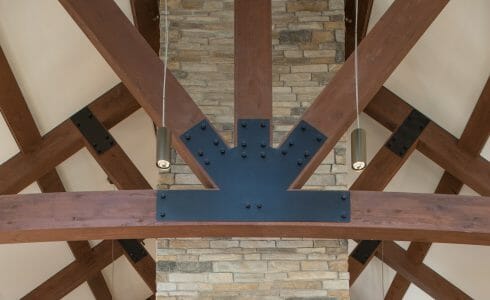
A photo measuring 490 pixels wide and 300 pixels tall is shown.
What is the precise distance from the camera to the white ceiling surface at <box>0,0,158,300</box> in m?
5.78

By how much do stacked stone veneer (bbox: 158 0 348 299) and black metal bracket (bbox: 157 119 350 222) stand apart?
1.18m

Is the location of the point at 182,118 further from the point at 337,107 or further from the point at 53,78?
the point at 53,78

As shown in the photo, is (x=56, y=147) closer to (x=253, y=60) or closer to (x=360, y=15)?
(x=360, y=15)

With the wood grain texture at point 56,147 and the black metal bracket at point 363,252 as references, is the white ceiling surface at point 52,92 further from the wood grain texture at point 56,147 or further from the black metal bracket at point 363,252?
the black metal bracket at point 363,252

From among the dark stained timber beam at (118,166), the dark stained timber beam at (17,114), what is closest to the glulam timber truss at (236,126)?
the dark stained timber beam at (17,114)

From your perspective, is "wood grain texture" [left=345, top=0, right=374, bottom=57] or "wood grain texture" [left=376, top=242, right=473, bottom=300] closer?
"wood grain texture" [left=345, top=0, right=374, bottom=57]

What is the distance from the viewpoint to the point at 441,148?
21.2ft

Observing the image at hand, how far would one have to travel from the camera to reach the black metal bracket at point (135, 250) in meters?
7.75

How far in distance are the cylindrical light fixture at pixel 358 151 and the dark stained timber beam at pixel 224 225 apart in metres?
0.23

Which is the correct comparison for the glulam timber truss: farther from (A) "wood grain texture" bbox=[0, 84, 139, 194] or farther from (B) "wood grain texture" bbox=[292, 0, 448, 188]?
(A) "wood grain texture" bbox=[0, 84, 139, 194]

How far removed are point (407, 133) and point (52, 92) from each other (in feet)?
10.1

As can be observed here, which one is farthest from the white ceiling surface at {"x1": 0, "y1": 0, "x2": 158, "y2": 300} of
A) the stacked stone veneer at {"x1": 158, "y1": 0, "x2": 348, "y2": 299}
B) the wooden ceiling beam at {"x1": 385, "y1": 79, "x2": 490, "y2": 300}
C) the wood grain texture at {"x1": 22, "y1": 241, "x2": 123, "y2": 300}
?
the wooden ceiling beam at {"x1": 385, "y1": 79, "x2": 490, "y2": 300}

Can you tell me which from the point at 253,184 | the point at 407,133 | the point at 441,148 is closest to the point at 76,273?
the point at 407,133

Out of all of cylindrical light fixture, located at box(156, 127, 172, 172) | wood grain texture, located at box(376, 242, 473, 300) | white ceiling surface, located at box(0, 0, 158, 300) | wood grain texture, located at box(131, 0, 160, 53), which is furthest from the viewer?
wood grain texture, located at box(376, 242, 473, 300)
